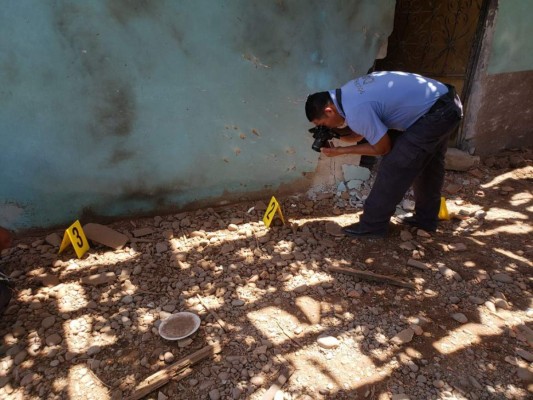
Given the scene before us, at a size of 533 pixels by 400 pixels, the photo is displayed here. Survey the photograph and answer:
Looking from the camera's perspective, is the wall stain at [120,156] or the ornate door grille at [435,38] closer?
the wall stain at [120,156]

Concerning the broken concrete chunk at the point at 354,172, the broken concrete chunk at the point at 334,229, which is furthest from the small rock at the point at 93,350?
the broken concrete chunk at the point at 354,172

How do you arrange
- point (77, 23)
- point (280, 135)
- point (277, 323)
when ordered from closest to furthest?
point (277, 323), point (77, 23), point (280, 135)

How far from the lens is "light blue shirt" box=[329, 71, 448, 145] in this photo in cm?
261

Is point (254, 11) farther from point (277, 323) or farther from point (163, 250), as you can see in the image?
point (277, 323)

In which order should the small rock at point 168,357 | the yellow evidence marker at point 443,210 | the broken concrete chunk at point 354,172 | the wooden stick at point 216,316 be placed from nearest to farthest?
the small rock at point 168,357
the wooden stick at point 216,316
the yellow evidence marker at point 443,210
the broken concrete chunk at point 354,172

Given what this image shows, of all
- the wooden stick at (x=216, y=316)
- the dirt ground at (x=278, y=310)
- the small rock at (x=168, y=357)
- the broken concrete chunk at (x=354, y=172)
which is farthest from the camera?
the broken concrete chunk at (x=354, y=172)

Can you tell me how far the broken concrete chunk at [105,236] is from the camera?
10.0 feet

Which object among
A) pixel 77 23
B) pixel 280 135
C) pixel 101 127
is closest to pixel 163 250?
pixel 101 127

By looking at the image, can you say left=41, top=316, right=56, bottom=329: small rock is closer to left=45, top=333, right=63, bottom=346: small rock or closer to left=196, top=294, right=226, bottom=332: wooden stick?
left=45, top=333, right=63, bottom=346: small rock

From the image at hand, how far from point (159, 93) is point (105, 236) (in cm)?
125

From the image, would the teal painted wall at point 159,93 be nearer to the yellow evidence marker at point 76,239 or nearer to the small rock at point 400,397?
the yellow evidence marker at point 76,239

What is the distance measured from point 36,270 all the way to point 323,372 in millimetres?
2204

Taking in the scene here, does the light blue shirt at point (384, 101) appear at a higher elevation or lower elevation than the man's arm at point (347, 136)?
higher

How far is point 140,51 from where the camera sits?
2904mm
